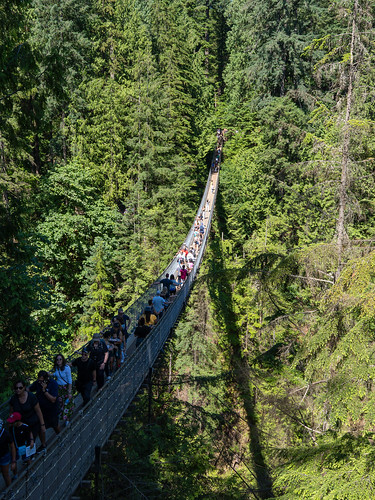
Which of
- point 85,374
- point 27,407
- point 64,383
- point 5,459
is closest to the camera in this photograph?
point 5,459

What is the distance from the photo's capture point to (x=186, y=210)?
86.7 feet

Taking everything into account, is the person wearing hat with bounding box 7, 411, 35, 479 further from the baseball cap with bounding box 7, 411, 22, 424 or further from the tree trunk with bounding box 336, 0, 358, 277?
the tree trunk with bounding box 336, 0, 358, 277

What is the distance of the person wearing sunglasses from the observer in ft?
14.0

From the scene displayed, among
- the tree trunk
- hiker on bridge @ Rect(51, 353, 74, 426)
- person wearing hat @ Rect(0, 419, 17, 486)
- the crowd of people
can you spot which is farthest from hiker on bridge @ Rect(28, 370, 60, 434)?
the tree trunk

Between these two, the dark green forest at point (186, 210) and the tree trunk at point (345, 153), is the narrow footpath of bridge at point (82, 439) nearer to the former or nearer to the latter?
the dark green forest at point (186, 210)

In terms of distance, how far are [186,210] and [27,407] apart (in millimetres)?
22450

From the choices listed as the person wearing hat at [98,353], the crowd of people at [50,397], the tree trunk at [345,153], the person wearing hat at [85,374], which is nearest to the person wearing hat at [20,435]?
the crowd of people at [50,397]

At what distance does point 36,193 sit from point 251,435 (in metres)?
13.7

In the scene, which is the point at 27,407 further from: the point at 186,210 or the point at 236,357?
the point at 186,210

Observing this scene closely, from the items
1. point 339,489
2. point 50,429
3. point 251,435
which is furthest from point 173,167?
point 339,489

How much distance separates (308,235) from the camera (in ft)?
69.4

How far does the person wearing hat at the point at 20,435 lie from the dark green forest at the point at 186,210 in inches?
109

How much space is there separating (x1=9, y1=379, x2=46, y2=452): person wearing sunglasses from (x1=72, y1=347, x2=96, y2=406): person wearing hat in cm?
134

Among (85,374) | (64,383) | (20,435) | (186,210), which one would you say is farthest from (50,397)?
(186,210)
